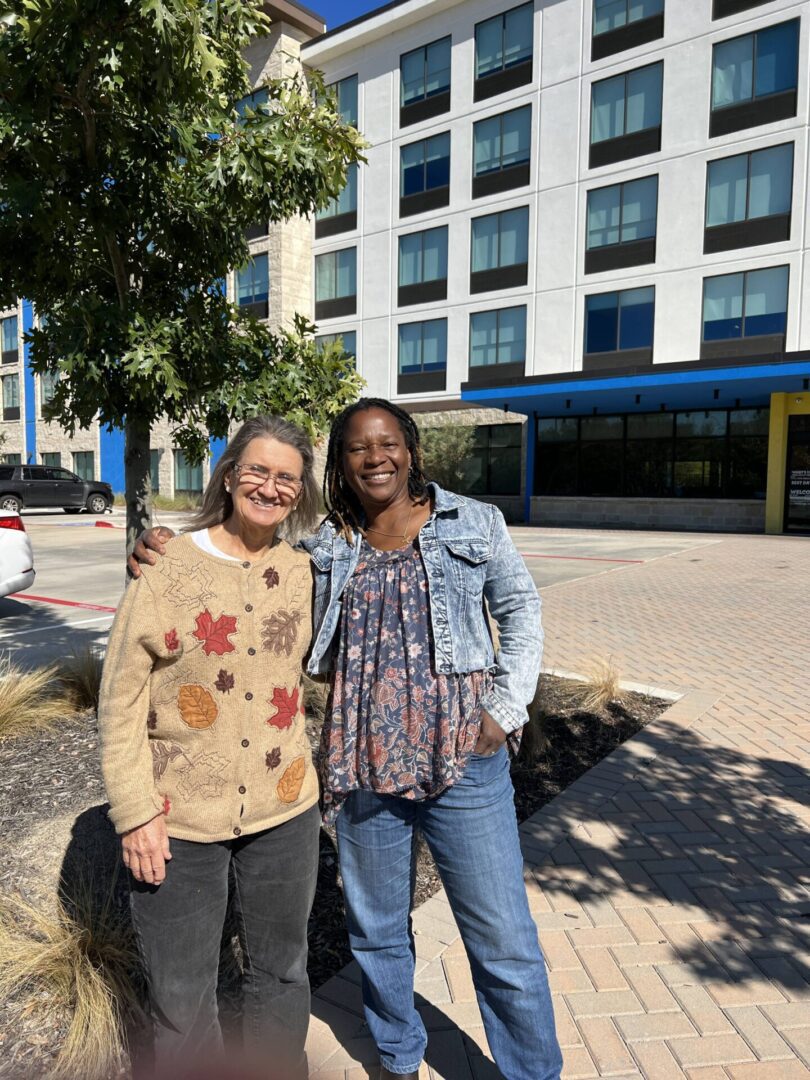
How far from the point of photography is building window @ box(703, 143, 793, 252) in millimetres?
20609

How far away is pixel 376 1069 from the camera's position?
226cm

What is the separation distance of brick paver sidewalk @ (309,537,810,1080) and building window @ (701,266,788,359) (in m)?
18.1

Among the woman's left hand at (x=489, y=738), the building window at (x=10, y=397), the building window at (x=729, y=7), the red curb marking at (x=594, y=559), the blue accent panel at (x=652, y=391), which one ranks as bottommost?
the red curb marking at (x=594, y=559)

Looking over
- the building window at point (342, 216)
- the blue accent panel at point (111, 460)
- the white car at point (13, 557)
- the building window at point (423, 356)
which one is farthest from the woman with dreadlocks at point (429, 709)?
the blue accent panel at point (111, 460)

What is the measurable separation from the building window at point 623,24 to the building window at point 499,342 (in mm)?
8023

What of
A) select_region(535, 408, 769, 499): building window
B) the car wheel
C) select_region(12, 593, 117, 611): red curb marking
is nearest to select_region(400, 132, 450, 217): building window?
select_region(535, 408, 769, 499): building window

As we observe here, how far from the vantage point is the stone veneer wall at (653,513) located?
74.0 ft

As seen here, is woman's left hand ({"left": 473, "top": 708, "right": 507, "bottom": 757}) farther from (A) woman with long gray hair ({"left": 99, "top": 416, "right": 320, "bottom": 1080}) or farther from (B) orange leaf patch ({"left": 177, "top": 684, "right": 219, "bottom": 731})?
(B) orange leaf patch ({"left": 177, "top": 684, "right": 219, "bottom": 731})

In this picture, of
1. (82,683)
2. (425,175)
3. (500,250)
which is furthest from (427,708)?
(425,175)

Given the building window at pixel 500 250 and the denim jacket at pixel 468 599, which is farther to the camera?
the building window at pixel 500 250

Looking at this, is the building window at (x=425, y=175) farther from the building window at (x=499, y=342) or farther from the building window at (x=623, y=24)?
the building window at (x=623, y=24)

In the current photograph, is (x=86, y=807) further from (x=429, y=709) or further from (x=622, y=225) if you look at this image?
(x=622, y=225)

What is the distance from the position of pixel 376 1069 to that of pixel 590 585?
32.8ft

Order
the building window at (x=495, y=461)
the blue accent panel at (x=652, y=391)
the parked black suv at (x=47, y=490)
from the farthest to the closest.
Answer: the building window at (x=495, y=461) → the parked black suv at (x=47, y=490) → the blue accent panel at (x=652, y=391)
